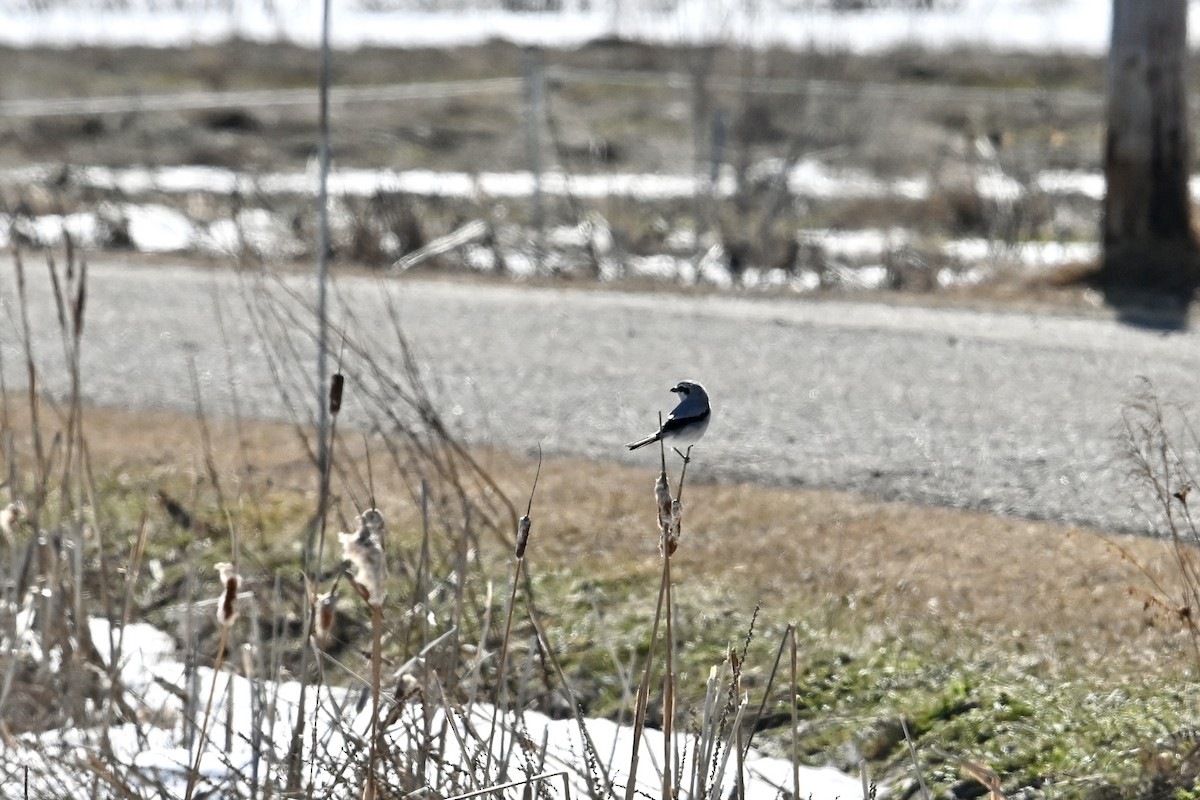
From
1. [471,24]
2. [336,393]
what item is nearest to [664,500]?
[336,393]

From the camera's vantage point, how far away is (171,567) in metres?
5.21

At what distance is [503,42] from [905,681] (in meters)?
21.1

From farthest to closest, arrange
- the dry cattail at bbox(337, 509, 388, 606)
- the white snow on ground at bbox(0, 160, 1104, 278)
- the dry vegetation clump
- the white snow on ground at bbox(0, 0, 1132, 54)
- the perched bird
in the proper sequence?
the white snow on ground at bbox(0, 0, 1132, 54), the white snow on ground at bbox(0, 160, 1104, 278), the dry vegetation clump, the perched bird, the dry cattail at bbox(337, 509, 388, 606)

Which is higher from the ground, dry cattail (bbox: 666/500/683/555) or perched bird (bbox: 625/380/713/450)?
perched bird (bbox: 625/380/713/450)

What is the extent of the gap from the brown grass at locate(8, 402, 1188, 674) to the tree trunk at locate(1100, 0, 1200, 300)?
3.91 metres

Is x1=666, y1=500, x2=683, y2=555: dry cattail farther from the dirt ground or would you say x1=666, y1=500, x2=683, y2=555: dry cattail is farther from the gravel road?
the dirt ground

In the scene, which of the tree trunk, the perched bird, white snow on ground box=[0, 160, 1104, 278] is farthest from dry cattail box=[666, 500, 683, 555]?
the tree trunk

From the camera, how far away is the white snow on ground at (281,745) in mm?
3158

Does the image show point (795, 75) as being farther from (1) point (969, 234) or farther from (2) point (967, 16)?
(2) point (967, 16)

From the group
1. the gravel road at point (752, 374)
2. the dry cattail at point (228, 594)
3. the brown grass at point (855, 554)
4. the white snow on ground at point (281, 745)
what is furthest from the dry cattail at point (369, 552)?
the gravel road at point (752, 374)

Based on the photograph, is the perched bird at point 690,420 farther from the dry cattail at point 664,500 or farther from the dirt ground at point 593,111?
the dirt ground at point 593,111

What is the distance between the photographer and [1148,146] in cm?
877

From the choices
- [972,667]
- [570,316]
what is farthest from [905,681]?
[570,316]

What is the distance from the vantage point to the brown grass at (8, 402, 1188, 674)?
427cm
